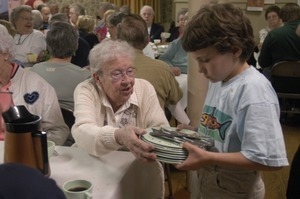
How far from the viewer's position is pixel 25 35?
4.27 metres

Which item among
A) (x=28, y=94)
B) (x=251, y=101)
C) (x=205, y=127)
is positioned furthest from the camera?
(x=28, y=94)

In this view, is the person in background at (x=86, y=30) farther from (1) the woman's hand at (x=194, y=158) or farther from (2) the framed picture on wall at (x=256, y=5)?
(1) the woman's hand at (x=194, y=158)

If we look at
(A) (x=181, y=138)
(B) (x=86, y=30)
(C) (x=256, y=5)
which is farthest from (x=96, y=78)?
(C) (x=256, y=5)

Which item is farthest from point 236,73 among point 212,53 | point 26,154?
point 26,154

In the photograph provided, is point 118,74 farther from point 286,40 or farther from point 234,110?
point 286,40

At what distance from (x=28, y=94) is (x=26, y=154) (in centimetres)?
81

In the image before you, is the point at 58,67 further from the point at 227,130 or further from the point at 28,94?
the point at 227,130

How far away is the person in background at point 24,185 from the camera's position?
518 mm

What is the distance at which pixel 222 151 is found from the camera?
1240 millimetres

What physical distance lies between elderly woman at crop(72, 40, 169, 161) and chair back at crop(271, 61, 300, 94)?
259cm

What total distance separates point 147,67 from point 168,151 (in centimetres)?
141

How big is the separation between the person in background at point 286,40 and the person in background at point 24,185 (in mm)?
4099

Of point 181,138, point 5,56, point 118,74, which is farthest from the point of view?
point 5,56

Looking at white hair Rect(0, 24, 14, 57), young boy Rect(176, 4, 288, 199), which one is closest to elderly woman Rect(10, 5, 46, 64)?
white hair Rect(0, 24, 14, 57)
